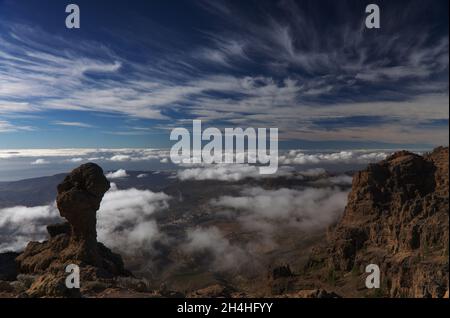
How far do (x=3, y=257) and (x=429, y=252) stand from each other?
161 m

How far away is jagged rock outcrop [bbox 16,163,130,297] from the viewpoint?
2150 inches

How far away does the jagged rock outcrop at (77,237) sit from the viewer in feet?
179

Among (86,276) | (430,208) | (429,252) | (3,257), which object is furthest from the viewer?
(430,208)

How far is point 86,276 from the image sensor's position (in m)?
44.8

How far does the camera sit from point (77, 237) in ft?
190
